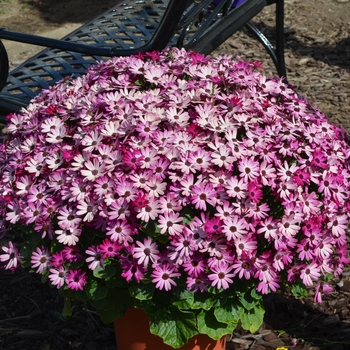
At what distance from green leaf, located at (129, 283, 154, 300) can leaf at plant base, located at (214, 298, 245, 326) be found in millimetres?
200

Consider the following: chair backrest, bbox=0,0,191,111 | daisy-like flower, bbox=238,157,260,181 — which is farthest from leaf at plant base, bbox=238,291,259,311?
chair backrest, bbox=0,0,191,111

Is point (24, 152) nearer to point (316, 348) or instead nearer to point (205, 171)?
point (205, 171)

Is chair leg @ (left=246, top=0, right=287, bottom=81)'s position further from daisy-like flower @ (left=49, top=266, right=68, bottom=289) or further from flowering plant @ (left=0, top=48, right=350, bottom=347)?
daisy-like flower @ (left=49, top=266, right=68, bottom=289)

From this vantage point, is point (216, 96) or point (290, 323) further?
point (290, 323)

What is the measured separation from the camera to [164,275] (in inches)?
74.0

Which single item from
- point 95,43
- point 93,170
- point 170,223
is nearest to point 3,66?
point 95,43

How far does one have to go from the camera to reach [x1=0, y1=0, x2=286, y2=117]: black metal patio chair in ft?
Answer: 9.53

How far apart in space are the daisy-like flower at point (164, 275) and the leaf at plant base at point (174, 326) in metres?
0.17

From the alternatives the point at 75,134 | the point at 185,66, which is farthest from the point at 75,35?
the point at 75,134

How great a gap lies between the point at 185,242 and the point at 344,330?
1118mm

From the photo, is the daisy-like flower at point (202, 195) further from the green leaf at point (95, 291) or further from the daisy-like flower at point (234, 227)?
the green leaf at point (95, 291)

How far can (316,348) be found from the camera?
2.62 meters

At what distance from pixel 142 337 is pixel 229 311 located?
0.36 metres

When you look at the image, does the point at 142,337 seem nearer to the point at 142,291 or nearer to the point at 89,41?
the point at 142,291
